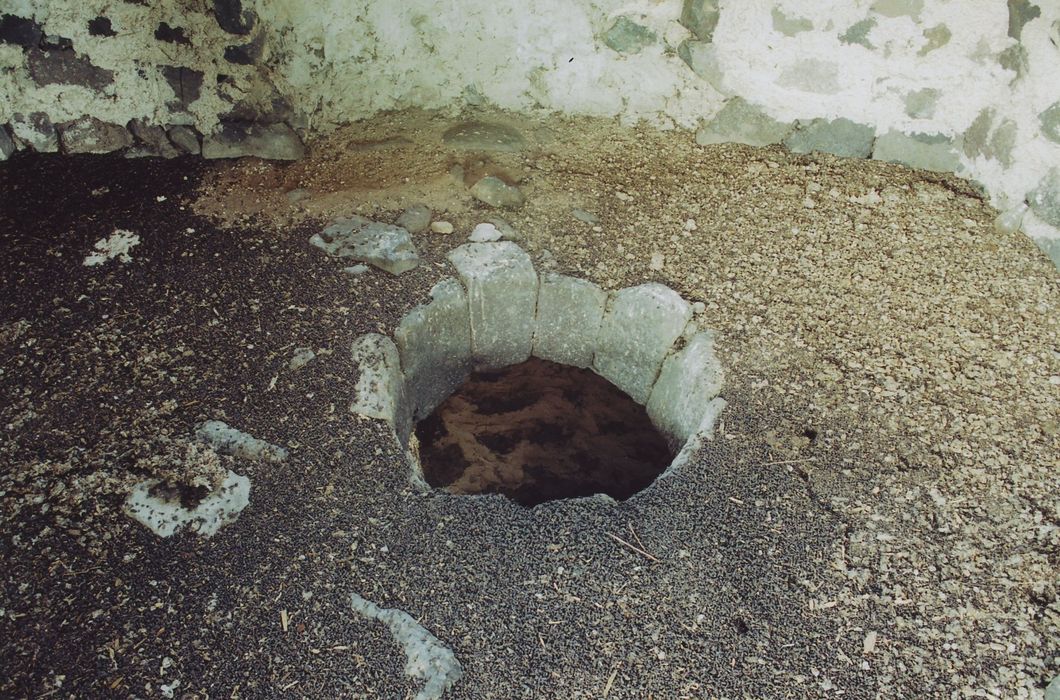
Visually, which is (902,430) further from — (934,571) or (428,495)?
(428,495)

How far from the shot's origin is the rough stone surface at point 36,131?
3209 millimetres

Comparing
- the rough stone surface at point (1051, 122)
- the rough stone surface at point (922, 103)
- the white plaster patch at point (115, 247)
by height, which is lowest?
the white plaster patch at point (115, 247)

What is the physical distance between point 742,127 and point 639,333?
3.56 feet

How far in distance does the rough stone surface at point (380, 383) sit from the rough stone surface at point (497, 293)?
41 cm

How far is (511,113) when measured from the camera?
11.9 ft

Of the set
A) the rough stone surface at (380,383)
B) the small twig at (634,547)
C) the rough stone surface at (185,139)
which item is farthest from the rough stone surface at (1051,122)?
the rough stone surface at (185,139)

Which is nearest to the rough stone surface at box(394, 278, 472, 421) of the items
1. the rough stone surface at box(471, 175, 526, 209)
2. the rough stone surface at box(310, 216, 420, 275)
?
the rough stone surface at box(310, 216, 420, 275)

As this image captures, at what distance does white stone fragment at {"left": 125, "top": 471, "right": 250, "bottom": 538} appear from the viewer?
220 centimetres

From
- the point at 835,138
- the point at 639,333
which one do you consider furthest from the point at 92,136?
the point at 835,138

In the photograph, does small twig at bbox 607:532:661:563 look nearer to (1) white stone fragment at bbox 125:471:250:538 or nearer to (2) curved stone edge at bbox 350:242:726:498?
(2) curved stone edge at bbox 350:242:726:498

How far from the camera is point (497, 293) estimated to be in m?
3.04

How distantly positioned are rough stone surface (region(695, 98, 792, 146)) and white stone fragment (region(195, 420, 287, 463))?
2.17 m

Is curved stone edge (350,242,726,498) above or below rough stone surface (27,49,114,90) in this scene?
below

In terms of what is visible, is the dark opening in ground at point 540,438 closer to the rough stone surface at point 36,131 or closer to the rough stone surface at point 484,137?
the rough stone surface at point 484,137
